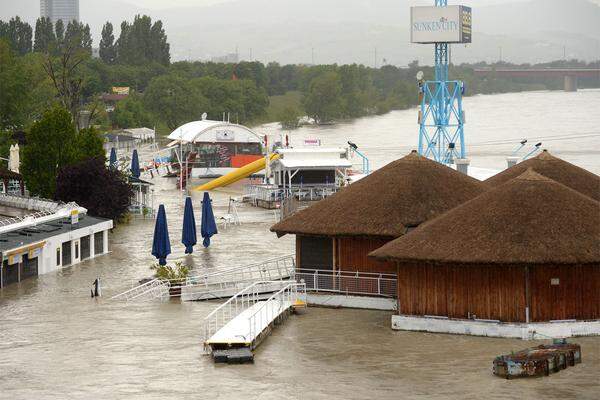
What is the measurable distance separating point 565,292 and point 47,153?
34.3m

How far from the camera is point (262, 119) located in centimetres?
16775

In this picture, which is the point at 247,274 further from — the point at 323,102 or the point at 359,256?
the point at 323,102

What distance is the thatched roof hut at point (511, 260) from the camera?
28.9 meters

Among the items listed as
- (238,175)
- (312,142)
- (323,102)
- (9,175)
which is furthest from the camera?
(323,102)

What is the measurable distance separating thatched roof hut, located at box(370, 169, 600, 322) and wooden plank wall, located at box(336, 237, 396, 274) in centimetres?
329

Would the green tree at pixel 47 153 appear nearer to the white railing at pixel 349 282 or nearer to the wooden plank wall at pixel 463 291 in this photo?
the white railing at pixel 349 282

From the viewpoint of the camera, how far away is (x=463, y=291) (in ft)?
97.2

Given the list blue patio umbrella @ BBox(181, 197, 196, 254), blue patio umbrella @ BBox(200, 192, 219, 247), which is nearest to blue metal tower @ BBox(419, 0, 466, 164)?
blue patio umbrella @ BBox(200, 192, 219, 247)

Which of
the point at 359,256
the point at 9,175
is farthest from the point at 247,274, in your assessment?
the point at 9,175

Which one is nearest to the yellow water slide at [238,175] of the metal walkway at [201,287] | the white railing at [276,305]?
the metal walkway at [201,287]

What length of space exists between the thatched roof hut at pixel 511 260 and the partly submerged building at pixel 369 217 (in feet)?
10.4

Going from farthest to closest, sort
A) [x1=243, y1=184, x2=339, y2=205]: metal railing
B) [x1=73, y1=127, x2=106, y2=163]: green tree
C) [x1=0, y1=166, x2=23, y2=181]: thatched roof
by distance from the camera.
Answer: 1. [x1=243, y1=184, x2=339, y2=205]: metal railing
2. [x1=73, y1=127, x2=106, y2=163]: green tree
3. [x1=0, y1=166, x2=23, y2=181]: thatched roof

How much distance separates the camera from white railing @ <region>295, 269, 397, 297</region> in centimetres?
3344

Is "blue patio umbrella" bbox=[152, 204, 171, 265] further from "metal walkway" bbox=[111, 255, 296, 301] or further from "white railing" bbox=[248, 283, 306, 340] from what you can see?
"white railing" bbox=[248, 283, 306, 340]
